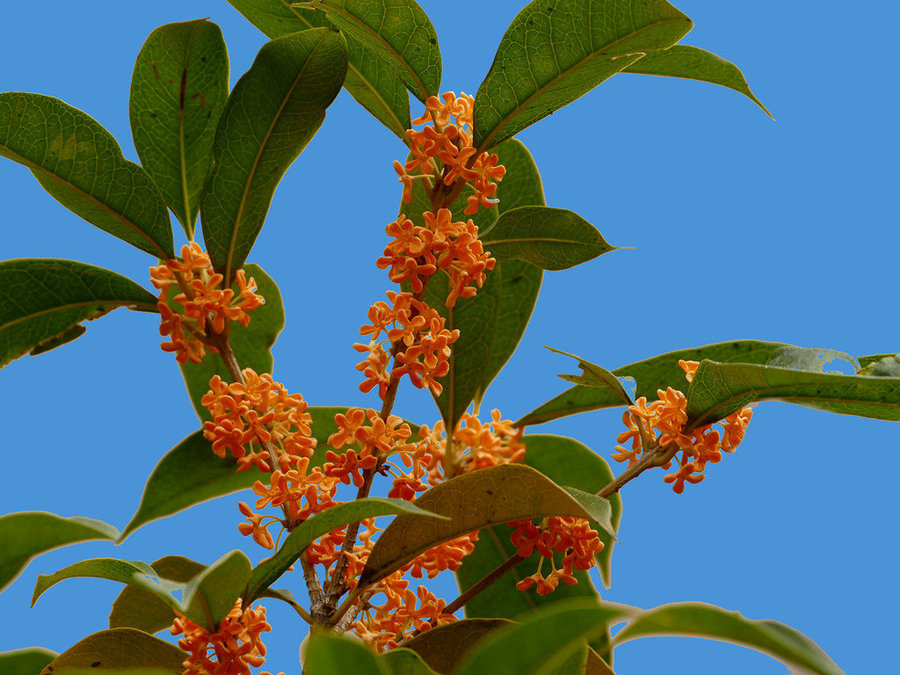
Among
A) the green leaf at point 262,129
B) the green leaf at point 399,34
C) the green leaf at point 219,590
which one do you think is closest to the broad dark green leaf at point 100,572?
the green leaf at point 219,590

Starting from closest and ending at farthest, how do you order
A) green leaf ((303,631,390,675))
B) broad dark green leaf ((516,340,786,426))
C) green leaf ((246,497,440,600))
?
green leaf ((303,631,390,675)) < green leaf ((246,497,440,600)) < broad dark green leaf ((516,340,786,426))

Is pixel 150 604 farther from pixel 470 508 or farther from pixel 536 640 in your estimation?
pixel 536 640

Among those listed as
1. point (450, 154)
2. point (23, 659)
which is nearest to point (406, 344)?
point (450, 154)

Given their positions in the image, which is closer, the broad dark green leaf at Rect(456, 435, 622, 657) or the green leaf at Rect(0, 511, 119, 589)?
the green leaf at Rect(0, 511, 119, 589)

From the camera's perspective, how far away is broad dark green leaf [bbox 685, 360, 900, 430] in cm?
84

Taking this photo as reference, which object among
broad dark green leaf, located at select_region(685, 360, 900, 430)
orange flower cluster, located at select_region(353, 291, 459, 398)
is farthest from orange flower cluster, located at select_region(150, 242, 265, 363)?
broad dark green leaf, located at select_region(685, 360, 900, 430)

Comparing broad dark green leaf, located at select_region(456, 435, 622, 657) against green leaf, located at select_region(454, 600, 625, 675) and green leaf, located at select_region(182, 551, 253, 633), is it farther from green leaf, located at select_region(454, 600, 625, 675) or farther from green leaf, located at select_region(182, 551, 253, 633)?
green leaf, located at select_region(454, 600, 625, 675)

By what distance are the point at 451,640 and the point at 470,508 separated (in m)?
0.17

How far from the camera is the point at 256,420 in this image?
3.11 ft

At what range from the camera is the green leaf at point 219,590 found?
78 centimetres

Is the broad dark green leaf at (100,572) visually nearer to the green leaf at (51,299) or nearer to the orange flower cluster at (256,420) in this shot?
the orange flower cluster at (256,420)

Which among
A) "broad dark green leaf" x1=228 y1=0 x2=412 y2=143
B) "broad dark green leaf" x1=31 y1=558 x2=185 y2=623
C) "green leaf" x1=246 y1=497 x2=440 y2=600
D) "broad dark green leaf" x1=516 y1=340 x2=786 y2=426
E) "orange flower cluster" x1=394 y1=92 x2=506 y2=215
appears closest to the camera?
"green leaf" x1=246 y1=497 x2=440 y2=600

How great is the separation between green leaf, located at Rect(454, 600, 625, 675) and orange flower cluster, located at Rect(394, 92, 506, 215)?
1.58 feet

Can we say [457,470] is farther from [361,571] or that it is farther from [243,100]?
[243,100]
